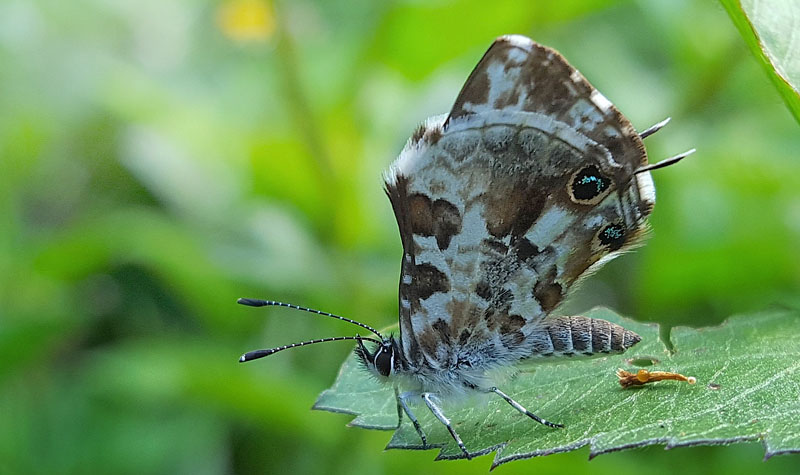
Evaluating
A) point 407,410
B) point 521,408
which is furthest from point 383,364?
point 521,408

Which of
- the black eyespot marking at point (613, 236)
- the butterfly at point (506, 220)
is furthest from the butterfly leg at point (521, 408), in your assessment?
the black eyespot marking at point (613, 236)

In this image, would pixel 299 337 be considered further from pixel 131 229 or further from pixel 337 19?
pixel 337 19

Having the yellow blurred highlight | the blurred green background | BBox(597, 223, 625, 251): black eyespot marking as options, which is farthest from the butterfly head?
the yellow blurred highlight

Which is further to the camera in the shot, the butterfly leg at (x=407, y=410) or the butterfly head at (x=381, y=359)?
the butterfly head at (x=381, y=359)

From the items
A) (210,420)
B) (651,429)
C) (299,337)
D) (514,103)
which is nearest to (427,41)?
(299,337)

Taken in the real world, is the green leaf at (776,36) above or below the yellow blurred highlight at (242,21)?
below

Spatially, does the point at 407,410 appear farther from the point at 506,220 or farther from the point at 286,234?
the point at 286,234

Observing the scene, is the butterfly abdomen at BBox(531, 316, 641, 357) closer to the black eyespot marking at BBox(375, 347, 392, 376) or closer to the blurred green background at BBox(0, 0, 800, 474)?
the black eyespot marking at BBox(375, 347, 392, 376)

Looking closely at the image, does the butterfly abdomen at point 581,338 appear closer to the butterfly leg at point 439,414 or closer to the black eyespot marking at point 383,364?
the butterfly leg at point 439,414
